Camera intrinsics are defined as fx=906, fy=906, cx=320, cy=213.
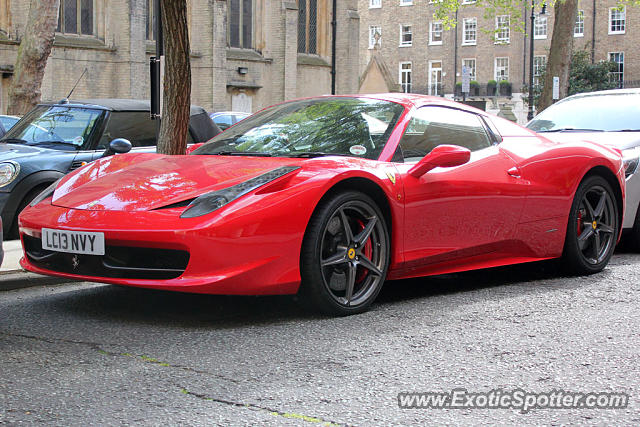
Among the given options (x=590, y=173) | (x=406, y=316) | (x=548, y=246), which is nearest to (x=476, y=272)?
(x=548, y=246)

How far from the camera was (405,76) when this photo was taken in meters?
70.9

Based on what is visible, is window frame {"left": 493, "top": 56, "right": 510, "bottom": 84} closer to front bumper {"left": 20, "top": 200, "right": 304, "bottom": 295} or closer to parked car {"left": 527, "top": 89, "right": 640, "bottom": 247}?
parked car {"left": 527, "top": 89, "right": 640, "bottom": 247}

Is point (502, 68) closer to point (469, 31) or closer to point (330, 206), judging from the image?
point (469, 31)

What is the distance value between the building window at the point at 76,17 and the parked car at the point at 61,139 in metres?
21.8

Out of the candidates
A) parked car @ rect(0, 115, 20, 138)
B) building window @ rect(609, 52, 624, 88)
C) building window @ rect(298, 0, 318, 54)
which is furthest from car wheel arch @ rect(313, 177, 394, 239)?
building window @ rect(609, 52, 624, 88)

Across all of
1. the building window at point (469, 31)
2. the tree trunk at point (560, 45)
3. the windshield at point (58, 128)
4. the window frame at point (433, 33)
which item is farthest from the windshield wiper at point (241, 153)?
the window frame at point (433, 33)

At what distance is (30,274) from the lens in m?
6.21

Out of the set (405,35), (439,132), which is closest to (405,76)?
(405,35)

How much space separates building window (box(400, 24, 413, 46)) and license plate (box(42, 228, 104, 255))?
218 ft

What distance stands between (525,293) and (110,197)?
282cm

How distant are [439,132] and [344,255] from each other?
1.35m

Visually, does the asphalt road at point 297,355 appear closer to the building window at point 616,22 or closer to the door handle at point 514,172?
the door handle at point 514,172

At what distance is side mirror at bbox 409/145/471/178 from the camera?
5.46 meters

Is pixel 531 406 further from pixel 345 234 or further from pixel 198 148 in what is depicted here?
pixel 198 148
